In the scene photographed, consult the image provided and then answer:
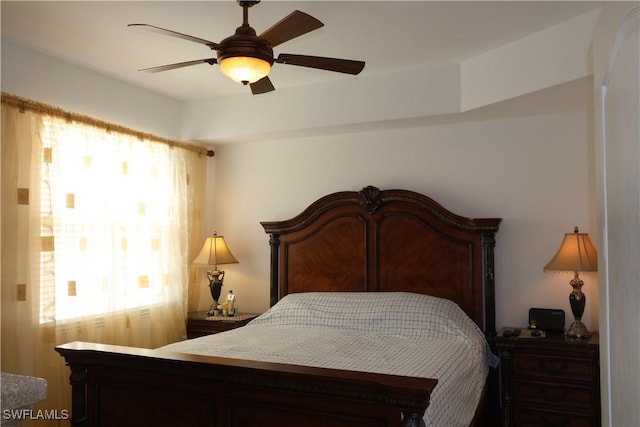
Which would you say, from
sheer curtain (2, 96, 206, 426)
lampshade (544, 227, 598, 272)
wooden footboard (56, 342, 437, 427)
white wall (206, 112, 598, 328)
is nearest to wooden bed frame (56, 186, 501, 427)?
wooden footboard (56, 342, 437, 427)

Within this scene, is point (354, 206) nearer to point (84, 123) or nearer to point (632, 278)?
point (84, 123)

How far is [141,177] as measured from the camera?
402cm

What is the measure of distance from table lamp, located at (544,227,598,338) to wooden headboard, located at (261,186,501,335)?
48 centimetres

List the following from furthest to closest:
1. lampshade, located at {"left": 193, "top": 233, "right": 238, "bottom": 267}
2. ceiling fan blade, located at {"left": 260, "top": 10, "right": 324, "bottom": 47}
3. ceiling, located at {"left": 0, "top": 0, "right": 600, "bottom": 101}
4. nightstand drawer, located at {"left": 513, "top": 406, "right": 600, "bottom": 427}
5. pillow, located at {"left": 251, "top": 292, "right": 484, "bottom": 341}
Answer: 1. lampshade, located at {"left": 193, "top": 233, "right": 238, "bottom": 267}
2. pillow, located at {"left": 251, "top": 292, "right": 484, "bottom": 341}
3. nightstand drawer, located at {"left": 513, "top": 406, "right": 600, "bottom": 427}
4. ceiling, located at {"left": 0, "top": 0, "right": 600, "bottom": 101}
5. ceiling fan blade, located at {"left": 260, "top": 10, "right": 324, "bottom": 47}

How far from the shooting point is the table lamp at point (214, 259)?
426 cm

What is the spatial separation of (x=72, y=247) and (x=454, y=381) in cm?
261

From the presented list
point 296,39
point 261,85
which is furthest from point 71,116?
point 296,39

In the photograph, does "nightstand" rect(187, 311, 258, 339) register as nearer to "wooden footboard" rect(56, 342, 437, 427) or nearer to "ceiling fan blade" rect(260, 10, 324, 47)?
"wooden footboard" rect(56, 342, 437, 427)

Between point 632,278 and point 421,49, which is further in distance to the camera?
point 421,49

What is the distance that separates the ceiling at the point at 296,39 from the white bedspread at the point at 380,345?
5.69 ft

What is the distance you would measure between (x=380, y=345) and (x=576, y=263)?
1.36m

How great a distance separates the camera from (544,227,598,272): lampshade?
3109 millimetres

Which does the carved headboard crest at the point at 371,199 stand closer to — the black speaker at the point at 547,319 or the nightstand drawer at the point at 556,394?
the black speaker at the point at 547,319

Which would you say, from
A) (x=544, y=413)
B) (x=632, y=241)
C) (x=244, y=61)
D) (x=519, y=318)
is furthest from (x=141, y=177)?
(x=632, y=241)
